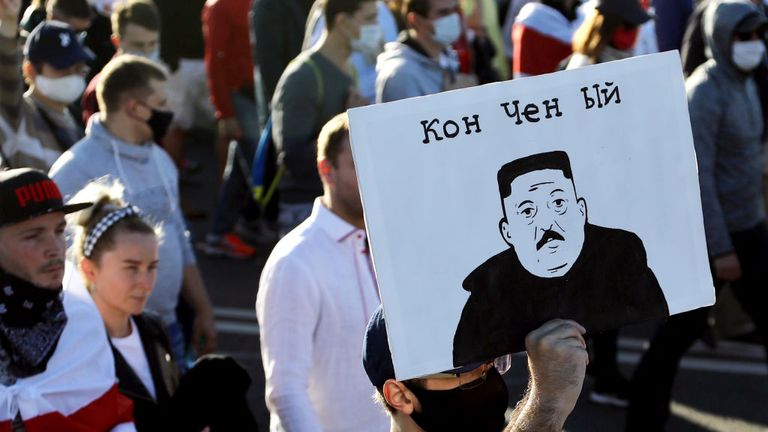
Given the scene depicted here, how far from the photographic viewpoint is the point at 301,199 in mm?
6430

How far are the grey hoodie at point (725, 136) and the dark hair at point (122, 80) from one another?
231 centimetres

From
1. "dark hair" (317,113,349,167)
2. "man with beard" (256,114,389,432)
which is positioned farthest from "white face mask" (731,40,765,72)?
"man with beard" (256,114,389,432)

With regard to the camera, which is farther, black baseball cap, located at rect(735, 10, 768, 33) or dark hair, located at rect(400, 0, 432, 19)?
dark hair, located at rect(400, 0, 432, 19)

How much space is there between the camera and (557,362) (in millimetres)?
2627

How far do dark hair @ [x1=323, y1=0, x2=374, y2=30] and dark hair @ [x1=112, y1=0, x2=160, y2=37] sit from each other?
6.46 feet

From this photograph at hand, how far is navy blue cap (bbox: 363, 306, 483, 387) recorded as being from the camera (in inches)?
117

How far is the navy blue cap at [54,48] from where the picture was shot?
6.21 metres

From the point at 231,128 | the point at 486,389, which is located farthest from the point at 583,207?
the point at 231,128

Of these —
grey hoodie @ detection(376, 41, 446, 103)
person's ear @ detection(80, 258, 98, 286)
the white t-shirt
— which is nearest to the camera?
the white t-shirt

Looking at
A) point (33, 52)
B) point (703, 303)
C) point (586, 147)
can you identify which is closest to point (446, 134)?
point (586, 147)

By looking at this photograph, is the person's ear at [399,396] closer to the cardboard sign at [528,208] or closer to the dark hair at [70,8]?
the cardboard sign at [528,208]

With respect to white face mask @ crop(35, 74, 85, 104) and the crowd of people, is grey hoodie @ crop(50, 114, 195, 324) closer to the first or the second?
the crowd of people

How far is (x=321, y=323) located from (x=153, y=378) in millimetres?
648

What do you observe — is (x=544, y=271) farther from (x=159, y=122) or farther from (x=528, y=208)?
(x=159, y=122)
